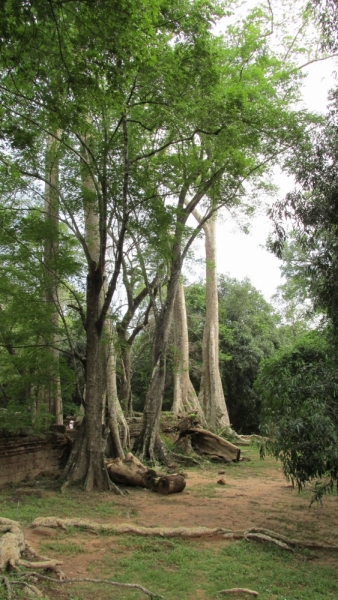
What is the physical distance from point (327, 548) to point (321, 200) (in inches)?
162

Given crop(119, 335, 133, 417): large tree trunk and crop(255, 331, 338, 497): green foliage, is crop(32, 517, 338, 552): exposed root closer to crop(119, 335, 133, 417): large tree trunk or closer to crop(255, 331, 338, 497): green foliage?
crop(255, 331, 338, 497): green foliage

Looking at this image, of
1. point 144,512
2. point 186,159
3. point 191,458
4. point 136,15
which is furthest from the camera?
point 191,458

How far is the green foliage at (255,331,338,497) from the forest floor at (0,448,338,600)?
92 centimetres

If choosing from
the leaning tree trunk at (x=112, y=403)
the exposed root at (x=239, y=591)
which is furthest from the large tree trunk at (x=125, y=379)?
the exposed root at (x=239, y=591)

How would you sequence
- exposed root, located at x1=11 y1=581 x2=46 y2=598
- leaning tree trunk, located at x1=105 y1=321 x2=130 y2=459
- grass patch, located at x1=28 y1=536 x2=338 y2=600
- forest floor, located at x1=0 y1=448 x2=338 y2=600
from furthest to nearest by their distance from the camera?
leaning tree trunk, located at x1=105 y1=321 x2=130 y2=459 < forest floor, located at x1=0 y1=448 x2=338 y2=600 < grass patch, located at x1=28 y1=536 x2=338 y2=600 < exposed root, located at x1=11 y1=581 x2=46 y2=598

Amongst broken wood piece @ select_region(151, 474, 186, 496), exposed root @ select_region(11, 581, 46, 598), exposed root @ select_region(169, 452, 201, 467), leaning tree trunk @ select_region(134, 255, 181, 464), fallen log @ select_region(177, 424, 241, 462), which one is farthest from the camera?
fallen log @ select_region(177, 424, 241, 462)

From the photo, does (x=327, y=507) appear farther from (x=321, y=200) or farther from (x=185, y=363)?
(x=185, y=363)

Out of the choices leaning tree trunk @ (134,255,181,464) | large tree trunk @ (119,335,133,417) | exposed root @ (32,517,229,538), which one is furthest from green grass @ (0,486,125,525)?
large tree trunk @ (119,335,133,417)

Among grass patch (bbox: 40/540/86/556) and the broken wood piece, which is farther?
the broken wood piece

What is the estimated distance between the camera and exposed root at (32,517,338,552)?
565cm

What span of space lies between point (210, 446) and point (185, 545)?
316 inches

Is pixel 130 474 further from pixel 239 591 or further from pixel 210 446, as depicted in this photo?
pixel 239 591

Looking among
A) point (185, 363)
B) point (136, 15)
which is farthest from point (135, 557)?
point (185, 363)

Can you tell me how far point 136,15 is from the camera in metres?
4.77
